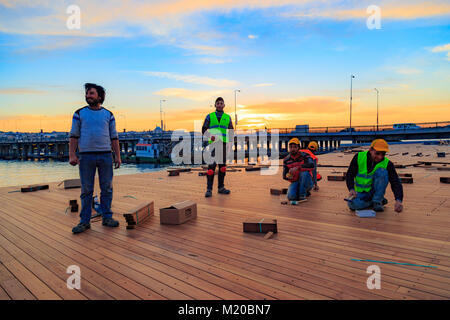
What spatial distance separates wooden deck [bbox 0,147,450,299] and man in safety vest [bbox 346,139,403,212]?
0.28 m

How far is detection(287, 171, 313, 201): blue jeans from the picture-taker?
21.3 feet

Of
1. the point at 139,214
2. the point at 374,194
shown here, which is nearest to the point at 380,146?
the point at 374,194

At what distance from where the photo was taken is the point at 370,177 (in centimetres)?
542

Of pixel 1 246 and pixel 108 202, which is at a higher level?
pixel 108 202

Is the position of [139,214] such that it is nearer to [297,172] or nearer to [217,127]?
[217,127]

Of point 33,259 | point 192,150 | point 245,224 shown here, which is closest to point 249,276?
point 245,224

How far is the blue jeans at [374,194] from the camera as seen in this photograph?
5.27 m

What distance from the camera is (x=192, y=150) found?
93000mm

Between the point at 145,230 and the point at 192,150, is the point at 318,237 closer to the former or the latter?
the point at 145,230

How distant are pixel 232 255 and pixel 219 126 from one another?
4.32 m

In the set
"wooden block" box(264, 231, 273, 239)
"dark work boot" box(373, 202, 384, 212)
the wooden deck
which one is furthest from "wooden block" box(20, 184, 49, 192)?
"dark work boot" box(373, 202, 384, 212)

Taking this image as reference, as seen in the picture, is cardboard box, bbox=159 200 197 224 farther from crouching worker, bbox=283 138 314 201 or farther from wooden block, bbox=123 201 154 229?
crouching worker, bbox=283 138 314 201

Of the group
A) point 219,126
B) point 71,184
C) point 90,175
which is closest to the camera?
point 90,175

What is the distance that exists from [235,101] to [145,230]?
226ft
